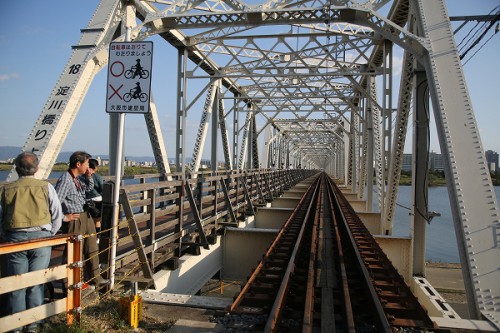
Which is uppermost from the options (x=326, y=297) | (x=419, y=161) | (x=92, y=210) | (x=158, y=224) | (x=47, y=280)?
(x=419, y=161)

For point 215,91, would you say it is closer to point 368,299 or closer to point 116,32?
point 116,32

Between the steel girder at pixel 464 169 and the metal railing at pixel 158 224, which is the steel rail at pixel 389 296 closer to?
the steel girder at pixel 464 169

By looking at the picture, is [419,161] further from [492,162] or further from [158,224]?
[492,162]

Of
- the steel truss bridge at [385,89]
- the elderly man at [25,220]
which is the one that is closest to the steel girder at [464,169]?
the steel truss bridge at [385,89]

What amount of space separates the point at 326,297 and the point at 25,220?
3.70 meters

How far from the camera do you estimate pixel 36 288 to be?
3.56 m

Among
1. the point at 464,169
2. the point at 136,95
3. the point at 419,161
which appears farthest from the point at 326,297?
the point at 419,161

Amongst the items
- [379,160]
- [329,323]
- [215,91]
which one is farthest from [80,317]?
[215,91]

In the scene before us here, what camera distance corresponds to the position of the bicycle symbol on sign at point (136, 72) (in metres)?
4.49

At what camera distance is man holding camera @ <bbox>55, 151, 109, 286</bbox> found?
4.33m

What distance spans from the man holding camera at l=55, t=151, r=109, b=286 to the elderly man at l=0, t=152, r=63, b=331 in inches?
26.9

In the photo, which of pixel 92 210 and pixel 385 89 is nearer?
pixel 92 210

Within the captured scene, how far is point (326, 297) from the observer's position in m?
5.12

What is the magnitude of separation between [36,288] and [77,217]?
39.9 inches
